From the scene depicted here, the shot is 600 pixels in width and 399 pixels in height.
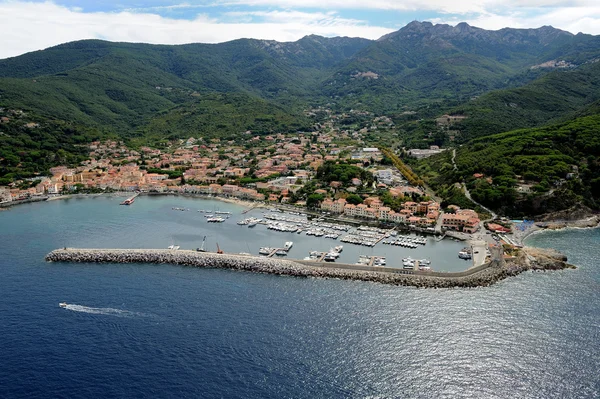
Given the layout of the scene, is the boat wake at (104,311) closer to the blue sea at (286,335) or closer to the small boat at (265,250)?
the blue sea at (286,335)


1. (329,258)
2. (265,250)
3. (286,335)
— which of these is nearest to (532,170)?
(329,258)

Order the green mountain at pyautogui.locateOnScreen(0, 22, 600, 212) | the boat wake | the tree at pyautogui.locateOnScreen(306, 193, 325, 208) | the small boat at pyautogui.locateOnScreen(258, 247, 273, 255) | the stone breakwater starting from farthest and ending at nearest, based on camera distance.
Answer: the green mountain at pyautogui.locateOnScreen(0, 22, 600, 212)
the tree at pyautogui.locateOnScreen(306, 193, 325, 208)
the small boat at pyautogui.locateOnScreen(258, 247, 273, 255)
the stone breakwater
the boat wake

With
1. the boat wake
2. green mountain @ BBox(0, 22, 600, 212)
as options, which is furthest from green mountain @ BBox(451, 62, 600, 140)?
the boat wake

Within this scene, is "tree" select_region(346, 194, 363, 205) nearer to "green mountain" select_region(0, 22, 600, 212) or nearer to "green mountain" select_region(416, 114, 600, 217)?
"green mountain" select_region(416, 114, 600, 217)

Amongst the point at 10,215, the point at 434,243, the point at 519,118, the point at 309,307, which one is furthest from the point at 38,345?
the point at 519,118

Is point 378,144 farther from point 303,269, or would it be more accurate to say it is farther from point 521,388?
point 521,388

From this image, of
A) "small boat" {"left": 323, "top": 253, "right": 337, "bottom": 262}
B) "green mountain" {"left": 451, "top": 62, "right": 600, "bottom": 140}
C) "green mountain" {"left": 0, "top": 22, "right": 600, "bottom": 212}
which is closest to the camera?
"small boat" {"left": 323, "top": 253, "right": 337, "bottom": 262}

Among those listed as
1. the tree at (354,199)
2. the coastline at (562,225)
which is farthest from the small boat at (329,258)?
the coastline at (562,225)
